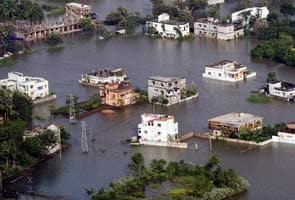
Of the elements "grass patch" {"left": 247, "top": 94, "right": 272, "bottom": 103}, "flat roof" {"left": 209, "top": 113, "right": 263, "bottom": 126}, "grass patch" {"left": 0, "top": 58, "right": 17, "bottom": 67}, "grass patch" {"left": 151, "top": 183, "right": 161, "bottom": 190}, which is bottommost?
"grass patch" {"left": 151, "top": 183, "right": 161, "bottom": 190}

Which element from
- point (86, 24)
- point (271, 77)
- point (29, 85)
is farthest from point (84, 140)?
point (86, 24)

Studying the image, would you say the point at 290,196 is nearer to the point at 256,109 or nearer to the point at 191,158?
the point at 191,158

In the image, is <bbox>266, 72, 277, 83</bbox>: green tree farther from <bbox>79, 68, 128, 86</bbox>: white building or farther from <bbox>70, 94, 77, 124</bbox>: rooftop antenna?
<bbox>70, 94, 77, 124</bbox>: rooftop antenna

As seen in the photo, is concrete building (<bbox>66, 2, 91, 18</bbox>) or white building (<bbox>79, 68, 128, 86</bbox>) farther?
concrete building (<bbox>66, 2, 91, 18</bbox>)

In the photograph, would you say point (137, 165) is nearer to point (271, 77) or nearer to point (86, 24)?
point (271, 77)

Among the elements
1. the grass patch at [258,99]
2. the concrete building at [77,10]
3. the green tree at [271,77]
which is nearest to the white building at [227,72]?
the green tree at [271,77]

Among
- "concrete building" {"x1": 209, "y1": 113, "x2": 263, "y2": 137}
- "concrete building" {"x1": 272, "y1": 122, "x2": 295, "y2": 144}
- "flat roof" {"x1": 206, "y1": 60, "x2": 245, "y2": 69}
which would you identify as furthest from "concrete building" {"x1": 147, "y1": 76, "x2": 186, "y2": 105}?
"concrete building" {"x1": 272, "y1": 122, "x2": 295, "y2": 144}
